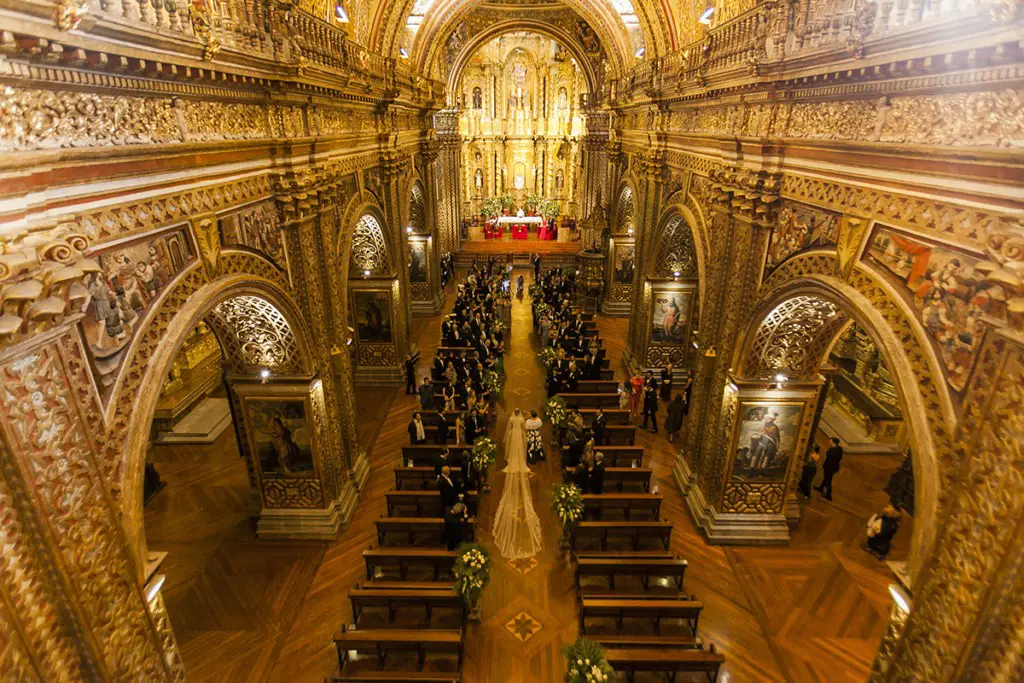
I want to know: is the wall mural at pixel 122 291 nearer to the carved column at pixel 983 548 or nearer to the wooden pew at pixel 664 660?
the wooden pew at pixel 664 660

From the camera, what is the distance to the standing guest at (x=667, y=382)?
46.1 feet

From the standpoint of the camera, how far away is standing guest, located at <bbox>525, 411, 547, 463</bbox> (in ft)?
37.0

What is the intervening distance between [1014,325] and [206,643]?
9.69 metres

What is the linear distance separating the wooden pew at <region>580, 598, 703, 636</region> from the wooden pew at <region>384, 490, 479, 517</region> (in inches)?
113

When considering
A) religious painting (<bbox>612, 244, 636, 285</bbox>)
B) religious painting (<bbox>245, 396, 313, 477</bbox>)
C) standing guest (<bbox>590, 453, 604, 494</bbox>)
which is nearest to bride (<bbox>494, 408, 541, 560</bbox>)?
standing guest (<bbox>590, 453, 604, 494</bbox>)

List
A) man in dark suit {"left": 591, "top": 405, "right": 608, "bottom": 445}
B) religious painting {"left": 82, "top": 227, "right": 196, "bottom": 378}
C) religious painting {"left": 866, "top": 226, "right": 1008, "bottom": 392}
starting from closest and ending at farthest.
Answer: religious painting {"left": 866, "top": 226, "right": 1008, "bottom": 392} → religious painting {"left": 82, "top": 227, "right": 196, "bottom": 378} → man in dark suit {"left": 591, "top": 405, "right": 608, "bottom": 445}

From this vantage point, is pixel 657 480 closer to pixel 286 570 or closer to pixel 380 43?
pixel 286 570

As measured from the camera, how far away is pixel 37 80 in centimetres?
378

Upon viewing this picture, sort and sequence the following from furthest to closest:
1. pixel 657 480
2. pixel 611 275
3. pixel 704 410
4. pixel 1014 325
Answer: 1. pixel 611 275
2. pixel 657 480
3. pixel 704 410
4. pixel 1014 325

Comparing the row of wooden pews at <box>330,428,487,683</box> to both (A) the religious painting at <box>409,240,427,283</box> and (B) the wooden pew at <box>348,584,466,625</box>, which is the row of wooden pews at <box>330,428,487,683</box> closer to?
(B) the wooden pew at <box>348,584,466,625</box>

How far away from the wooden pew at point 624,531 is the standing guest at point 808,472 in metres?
3.29

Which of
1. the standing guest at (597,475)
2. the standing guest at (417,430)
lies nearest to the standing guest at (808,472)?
the standing guest at (597,475)

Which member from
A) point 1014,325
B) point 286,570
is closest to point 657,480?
point 286,570

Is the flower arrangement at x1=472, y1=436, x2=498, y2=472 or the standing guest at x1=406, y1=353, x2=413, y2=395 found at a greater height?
the flower arrangement at x1=472, y1=436, x2=498, y2=472
